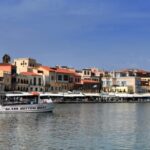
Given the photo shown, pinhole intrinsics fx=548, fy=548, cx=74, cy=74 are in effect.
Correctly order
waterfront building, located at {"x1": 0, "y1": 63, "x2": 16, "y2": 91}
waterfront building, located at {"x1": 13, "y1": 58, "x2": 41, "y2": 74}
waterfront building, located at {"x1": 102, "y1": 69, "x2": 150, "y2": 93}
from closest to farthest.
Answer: waterfront building, located at {"x1": 0, "y1": 63, "x2": 16, "y2": 91}
waterfront building, located at {"x1": 13, "y1": 58, "x2": 41, "y2": 74}
waterfront building, located at {"x1": 102, "y1": 69, "x2": 150, "y2": 93}

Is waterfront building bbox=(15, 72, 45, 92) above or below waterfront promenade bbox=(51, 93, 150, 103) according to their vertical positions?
above

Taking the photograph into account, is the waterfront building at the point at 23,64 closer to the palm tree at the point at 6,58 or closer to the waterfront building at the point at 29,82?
the waterfront building at the point at 29,82

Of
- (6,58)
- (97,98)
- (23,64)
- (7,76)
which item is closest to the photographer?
(7,76)

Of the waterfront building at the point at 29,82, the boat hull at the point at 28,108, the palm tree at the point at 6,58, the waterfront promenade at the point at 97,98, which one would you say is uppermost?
the palm tree at the point at 6,58

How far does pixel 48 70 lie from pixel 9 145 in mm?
100428

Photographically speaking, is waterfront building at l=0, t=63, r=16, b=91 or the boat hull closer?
the boat hull

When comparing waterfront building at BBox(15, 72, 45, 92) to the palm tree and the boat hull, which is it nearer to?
the palm tree

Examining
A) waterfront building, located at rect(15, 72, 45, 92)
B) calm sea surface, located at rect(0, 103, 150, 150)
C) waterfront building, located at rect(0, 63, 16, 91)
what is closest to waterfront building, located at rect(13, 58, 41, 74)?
waterfront building, located at rect(15, 72, 45, 92)

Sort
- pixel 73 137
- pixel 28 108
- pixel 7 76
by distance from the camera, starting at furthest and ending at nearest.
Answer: pixel 7 76
pixel 28 108
pixel 73 137

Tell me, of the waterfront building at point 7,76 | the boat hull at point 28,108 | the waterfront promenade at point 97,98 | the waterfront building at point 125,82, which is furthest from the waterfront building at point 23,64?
the boat hull at point 28,108

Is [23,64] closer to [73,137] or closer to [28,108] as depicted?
[28,108]

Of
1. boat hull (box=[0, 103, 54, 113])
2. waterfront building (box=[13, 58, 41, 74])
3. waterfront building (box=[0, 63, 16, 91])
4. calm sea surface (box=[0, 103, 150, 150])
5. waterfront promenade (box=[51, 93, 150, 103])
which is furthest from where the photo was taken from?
waterfront building (box=[13, 58, 41, 74])

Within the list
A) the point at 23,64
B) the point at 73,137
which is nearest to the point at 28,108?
the point at 73,137

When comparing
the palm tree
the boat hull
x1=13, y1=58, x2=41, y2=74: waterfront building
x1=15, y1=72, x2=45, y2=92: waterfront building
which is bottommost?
→ the boat hull
